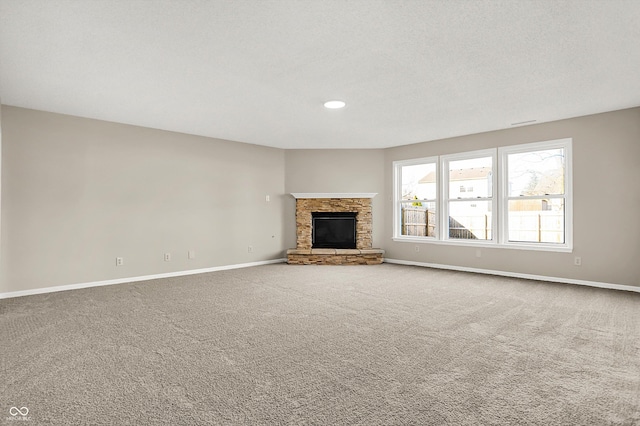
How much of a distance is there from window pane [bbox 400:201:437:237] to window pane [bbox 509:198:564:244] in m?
1.44

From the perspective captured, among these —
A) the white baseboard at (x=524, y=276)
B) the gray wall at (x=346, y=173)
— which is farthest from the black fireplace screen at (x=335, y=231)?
the white baseboard at (x=524, y=276)

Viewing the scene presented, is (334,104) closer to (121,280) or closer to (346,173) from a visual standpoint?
(346,173)

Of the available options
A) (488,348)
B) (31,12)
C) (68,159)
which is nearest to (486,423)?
(488,348)

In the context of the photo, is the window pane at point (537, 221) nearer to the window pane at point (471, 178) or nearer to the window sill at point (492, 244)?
the window sill at point (492, 244)

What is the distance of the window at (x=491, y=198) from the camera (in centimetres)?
545

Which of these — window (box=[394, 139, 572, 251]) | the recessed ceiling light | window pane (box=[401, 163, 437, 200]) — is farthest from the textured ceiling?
window pane (box=[401, 163, 437, 200])

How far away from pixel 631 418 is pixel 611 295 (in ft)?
11.2

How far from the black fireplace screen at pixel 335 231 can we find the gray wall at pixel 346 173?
20.4 inches

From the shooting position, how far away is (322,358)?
→ 253 cm

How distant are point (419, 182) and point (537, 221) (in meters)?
2.26

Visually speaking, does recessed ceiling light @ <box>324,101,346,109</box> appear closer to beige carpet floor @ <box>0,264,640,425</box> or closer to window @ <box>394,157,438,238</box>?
beige carpet floor @ <box>0,264,640,425</box>

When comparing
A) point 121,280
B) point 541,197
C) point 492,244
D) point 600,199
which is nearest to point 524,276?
point 492,244

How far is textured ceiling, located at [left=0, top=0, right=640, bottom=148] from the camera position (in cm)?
241

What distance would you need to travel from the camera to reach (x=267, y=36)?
2.73m
